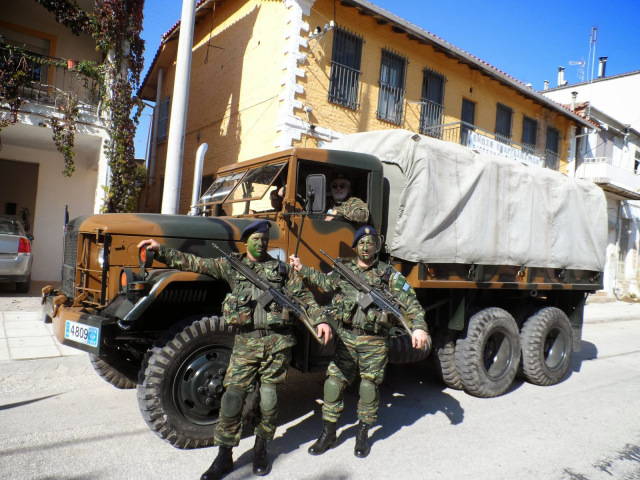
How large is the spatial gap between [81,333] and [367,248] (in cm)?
215

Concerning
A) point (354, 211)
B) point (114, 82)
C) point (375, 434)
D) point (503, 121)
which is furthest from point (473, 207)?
point (503, 121)

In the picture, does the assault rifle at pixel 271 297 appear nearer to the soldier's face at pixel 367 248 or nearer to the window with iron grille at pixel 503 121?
the soldier's face at pixel 367 248

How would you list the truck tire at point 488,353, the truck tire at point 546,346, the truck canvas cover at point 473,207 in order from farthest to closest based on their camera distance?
the truck tire at point 546,346
the truck tire at point 488,353
the truck canvas cover at point 473,207

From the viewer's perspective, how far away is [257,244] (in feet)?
10.8

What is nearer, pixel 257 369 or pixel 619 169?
pixel 257 369

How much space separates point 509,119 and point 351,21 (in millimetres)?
7613

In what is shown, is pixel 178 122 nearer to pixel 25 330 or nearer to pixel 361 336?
pixel 25 330

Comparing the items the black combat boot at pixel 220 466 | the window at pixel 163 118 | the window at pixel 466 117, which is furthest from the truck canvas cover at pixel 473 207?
the window at pixel 163 118

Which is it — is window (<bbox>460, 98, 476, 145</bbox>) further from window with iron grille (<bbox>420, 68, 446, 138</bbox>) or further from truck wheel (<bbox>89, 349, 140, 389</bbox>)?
truck wheel (<bbox>89, 349, 140, 389</bbox>)

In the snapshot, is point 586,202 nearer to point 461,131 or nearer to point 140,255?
point 140,255

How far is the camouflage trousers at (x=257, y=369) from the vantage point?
314cm

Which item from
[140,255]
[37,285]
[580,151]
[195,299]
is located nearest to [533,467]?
[195,299]

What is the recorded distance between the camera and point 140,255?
129 inches

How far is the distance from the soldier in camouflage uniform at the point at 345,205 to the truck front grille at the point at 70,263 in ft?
7.09
